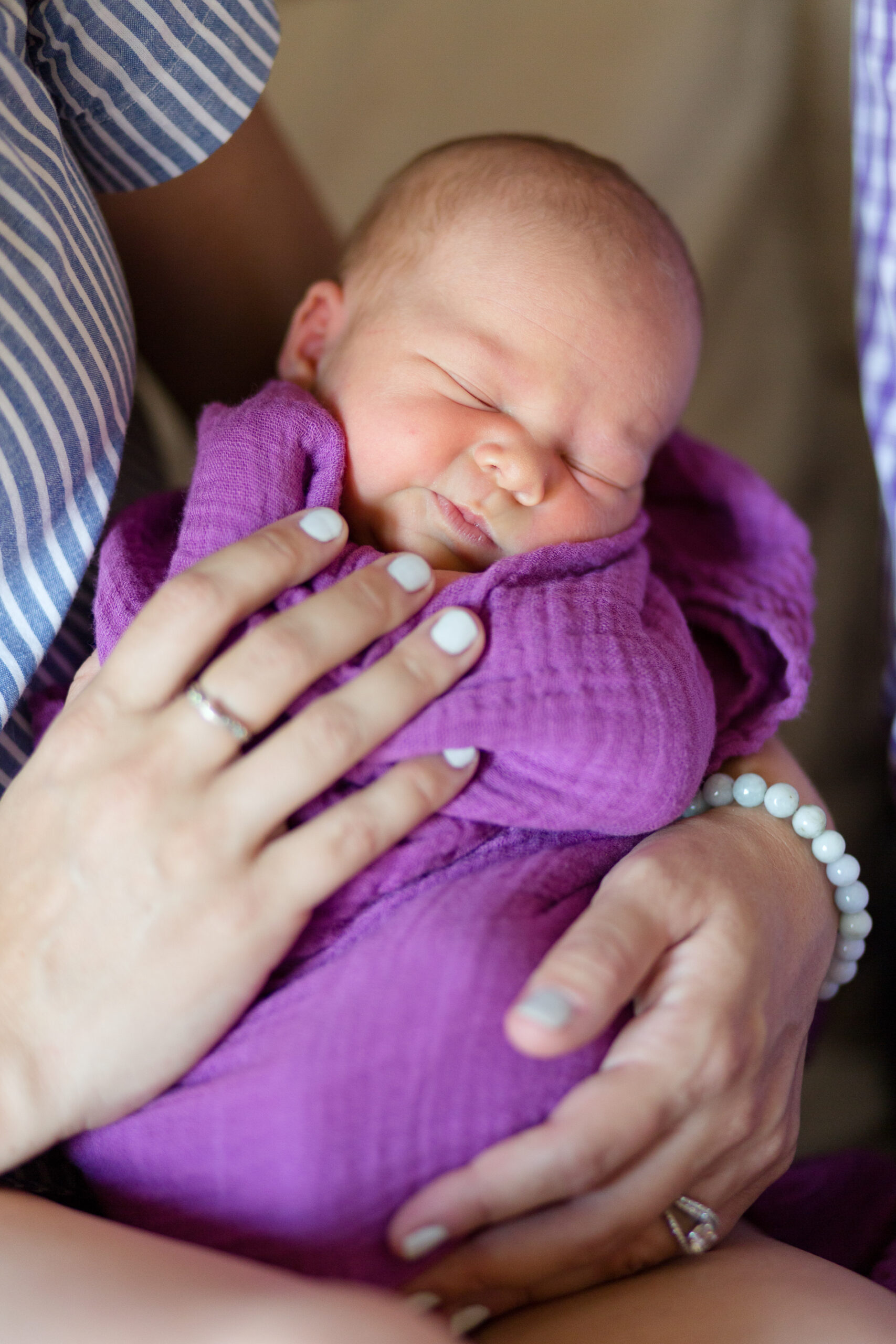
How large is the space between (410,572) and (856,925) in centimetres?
53

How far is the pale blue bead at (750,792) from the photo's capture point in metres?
0.88

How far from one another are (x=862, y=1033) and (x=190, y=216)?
1.21 meters

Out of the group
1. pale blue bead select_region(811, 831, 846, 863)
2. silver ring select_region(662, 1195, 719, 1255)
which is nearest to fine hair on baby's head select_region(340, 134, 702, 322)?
pale blue bead select_region(811, 831, 846, 863)

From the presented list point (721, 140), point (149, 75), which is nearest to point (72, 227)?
point (149, 75)

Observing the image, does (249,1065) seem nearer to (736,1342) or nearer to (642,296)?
(736,1342)

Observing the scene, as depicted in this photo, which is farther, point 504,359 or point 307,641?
point 504,359

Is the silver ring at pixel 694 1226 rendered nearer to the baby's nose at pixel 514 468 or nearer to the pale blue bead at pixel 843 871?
the pale blue bead at pixel 843 871

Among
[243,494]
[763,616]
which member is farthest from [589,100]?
[243,494]

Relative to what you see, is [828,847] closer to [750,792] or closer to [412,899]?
[750,792]

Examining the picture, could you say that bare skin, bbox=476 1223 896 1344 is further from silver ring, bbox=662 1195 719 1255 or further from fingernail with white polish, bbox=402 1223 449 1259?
fingernail with white polish, bbox=402 1223 449 1259

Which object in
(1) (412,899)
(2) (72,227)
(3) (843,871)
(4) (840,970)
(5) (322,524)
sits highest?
(2) (72,227)

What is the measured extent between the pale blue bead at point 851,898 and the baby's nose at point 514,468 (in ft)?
1.45

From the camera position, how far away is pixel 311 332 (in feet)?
3.29

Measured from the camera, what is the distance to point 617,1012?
27.0 inches
